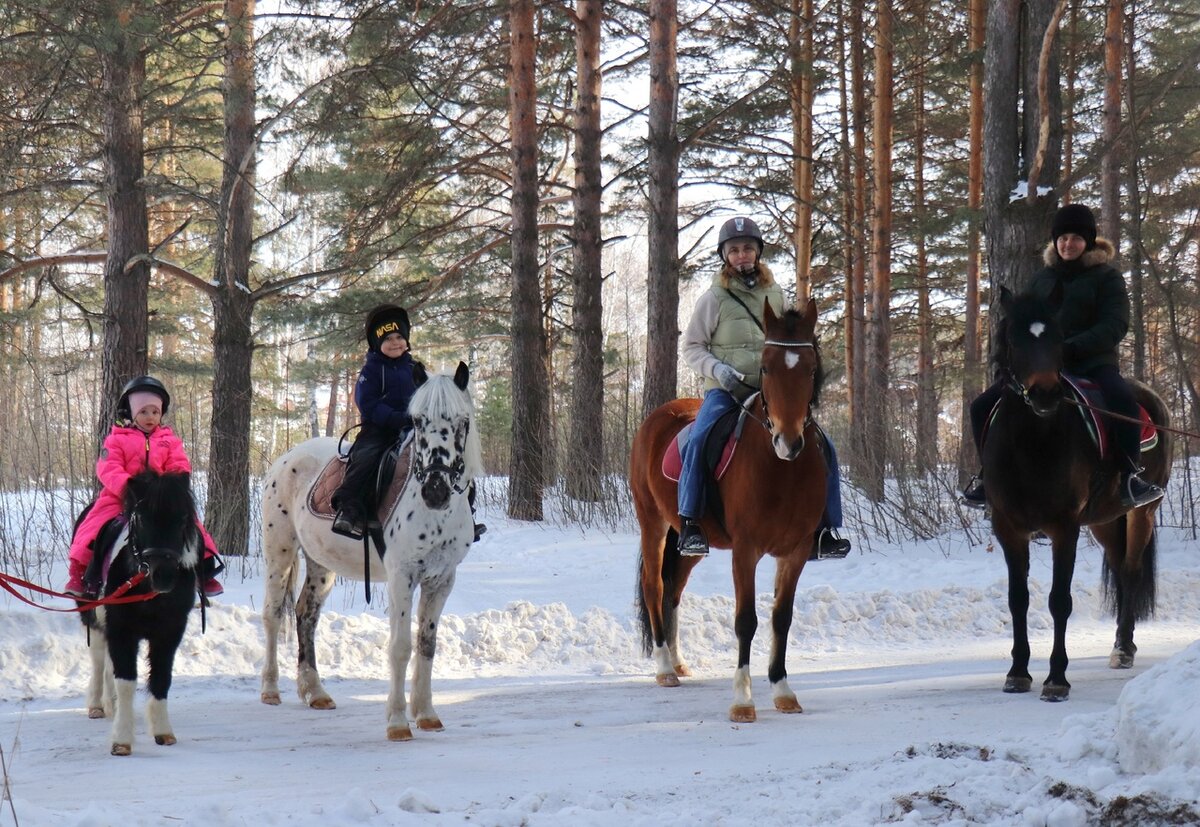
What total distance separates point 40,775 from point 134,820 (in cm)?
178

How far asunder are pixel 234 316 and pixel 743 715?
9485mm

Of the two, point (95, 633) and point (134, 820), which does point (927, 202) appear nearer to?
point (95, 633)

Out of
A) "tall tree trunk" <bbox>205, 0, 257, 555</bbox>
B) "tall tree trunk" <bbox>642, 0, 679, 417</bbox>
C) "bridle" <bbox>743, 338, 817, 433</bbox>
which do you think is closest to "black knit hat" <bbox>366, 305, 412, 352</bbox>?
"bridle" <bbox>743, 338, 817, 433</bbox>

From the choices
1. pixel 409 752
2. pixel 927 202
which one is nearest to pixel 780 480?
pixel 409 752

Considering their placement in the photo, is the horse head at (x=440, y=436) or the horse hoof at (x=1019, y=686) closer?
the horse head at (x=440, y=436)

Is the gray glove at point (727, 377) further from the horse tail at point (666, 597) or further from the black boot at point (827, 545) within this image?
the horse tail at point (666, 597)

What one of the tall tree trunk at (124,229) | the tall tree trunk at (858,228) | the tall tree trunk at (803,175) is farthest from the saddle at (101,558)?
the tall tree trunk at (858,228)

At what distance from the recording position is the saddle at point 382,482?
7023mm

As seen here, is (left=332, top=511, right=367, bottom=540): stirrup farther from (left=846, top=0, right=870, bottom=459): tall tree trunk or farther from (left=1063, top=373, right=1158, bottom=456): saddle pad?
(left=846, top=0, right=870, bottom=459): tall tree trunk

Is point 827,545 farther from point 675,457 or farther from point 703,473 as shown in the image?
point 675,457

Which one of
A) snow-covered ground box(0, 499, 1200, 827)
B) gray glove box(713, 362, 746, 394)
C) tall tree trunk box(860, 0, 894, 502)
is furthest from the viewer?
tall tree trunk box(860, 0, 894, 502)

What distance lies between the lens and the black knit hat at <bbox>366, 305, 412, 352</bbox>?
769 cm

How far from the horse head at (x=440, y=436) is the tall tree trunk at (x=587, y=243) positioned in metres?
10.8

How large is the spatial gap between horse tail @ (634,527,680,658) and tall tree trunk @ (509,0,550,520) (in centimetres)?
891
